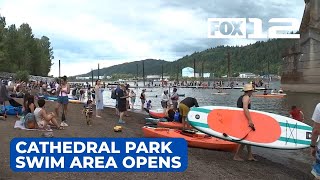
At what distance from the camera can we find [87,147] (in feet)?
29.3

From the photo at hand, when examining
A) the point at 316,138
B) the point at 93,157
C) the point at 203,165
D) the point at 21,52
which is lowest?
the point at 203,165

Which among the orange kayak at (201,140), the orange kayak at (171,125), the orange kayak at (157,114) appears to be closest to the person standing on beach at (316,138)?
the orange kayak at (201,140)

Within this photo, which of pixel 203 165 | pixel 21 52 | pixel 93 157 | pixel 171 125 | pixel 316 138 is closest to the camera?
pixel 316 138

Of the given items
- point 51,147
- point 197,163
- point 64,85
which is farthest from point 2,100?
point 197,163

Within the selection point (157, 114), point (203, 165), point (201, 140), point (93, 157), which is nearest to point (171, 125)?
point (201, 140)

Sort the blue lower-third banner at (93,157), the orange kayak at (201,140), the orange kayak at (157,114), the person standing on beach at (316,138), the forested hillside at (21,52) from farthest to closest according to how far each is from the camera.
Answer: the forested hillside at (21,52) < the orange kayak at (157,114) < the orange kayak at (201,140) < the blue lower-third banner at (93,157) < the person standing on beach at (316,138)

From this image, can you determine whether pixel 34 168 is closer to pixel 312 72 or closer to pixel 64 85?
pixel 64 85

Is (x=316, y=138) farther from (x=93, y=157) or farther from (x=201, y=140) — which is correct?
(x=201, y=140)

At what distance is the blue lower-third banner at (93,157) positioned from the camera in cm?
845

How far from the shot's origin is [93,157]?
856 cm

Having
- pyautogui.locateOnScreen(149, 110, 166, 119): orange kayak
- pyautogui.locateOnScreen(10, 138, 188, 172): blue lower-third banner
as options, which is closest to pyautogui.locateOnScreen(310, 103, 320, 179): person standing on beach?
pyautogui.locateOnScreen(10, 138, 188, 172): blue lower-third banner

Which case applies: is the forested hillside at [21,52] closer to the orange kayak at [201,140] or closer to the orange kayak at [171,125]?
the orange kayak at [171,125]

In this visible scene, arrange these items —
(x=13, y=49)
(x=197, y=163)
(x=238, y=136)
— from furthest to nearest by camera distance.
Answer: (x=13, y=49), (x=238, y=136), (x=197, y=163)

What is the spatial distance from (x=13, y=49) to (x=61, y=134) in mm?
78596
